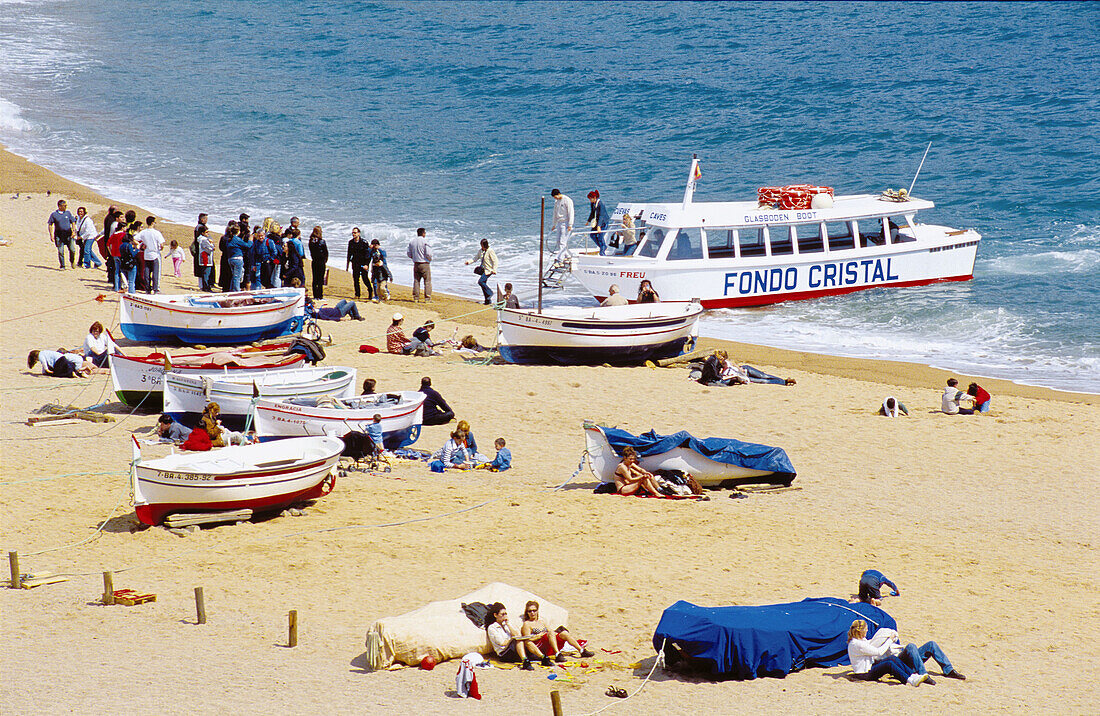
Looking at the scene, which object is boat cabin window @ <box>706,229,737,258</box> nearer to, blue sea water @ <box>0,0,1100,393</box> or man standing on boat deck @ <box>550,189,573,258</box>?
blue sea water @ <box>0,0,1100,393</box>

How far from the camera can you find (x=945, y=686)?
10.2 meters

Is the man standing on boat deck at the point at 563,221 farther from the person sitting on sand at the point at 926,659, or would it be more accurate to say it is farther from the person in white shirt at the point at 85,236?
the person sitting on sand at the point at 926,659

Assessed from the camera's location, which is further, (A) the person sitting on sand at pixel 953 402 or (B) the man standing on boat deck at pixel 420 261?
(B) the man standing on boat deck at pixel 420 261

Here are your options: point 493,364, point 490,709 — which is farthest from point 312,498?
point 493,364

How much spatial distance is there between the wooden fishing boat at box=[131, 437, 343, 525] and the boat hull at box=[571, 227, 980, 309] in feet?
35.0

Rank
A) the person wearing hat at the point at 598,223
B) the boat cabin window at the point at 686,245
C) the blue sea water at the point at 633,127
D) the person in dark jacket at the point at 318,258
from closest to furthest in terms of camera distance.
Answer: the person in dark jacket at the point at 318,258, the boat cabin window at the point at 686,245, the person wearing hat at the point at 598,223, the blue sea water at the point at 633,127

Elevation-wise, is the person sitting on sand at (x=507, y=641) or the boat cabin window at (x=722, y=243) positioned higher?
the boat cabin window at (x=722, y=243)

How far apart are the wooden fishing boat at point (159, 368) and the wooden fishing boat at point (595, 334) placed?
4336 millimetres

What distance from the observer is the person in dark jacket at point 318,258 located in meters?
23.2

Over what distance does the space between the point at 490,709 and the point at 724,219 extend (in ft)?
54.7

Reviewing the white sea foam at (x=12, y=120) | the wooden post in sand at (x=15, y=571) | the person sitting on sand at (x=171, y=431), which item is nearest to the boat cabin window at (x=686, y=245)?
the person sitting on sand at (x=171, y=431)

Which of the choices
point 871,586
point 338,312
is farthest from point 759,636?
point 338,312

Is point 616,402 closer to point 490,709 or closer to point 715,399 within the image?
point 715,399

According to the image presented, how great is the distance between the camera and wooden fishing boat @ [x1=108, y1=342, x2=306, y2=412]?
55.4ft
